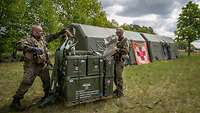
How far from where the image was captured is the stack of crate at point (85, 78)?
6.59 meters

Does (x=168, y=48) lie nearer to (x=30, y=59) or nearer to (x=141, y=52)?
(x=141, y=52)

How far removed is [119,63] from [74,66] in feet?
6.28

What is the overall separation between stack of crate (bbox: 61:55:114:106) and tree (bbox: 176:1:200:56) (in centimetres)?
3201

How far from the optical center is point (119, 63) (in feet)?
26.6

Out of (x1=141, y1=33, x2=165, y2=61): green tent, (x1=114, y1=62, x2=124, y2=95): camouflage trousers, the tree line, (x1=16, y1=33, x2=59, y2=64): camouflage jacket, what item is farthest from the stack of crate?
the tree line

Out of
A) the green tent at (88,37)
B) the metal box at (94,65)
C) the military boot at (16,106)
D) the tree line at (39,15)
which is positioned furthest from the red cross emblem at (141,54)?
the military boot at (16,106)

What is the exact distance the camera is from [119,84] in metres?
8.05

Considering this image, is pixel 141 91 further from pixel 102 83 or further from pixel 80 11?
pixel 80 11

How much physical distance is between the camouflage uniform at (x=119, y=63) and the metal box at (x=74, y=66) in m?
1.43

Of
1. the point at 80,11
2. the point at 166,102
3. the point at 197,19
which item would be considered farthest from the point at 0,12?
the point at 197,19

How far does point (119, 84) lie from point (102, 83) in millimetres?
801

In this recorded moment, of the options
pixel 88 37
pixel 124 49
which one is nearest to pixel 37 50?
pixel 124 49

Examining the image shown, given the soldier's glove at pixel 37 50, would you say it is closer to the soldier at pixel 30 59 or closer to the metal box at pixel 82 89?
the soldier at pixel 30 59

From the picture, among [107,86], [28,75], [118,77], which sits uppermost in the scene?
[28,75]
